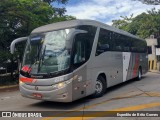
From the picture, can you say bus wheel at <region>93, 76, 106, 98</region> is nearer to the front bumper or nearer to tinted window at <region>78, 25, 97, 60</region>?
tinted window at <region>78, 25, 97, 60</region>

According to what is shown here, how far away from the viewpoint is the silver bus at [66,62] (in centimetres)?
875

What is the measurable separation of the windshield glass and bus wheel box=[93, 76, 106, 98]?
8.34ft

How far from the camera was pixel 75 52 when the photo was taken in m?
9.16

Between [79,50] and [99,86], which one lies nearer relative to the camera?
[79,50]

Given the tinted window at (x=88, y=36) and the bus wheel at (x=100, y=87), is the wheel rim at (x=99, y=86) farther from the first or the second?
the tinted window at (x=88, y=36)

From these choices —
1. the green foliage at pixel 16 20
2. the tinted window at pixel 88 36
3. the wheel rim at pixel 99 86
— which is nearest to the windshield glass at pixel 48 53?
the tinted window at pixel 88 36

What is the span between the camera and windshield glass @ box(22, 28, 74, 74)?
8867 mm

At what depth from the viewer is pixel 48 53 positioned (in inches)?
360

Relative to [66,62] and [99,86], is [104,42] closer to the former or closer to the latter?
[99,86]

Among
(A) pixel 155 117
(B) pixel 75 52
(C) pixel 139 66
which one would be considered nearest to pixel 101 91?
(B) pixel 75 52

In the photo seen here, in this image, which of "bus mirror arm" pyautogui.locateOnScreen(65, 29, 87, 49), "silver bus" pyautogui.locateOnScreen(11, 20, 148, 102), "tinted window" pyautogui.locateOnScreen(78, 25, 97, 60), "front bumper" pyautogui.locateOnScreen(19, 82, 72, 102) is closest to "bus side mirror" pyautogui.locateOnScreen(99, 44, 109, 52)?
"silver bus" pyautogui.locateOnScreen(11, 20, 148, 102)

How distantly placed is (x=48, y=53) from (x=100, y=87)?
3141 mm

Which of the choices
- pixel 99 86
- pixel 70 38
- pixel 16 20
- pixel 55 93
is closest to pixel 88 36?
pixel 70 38

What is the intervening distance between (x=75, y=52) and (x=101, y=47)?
7.36ft
